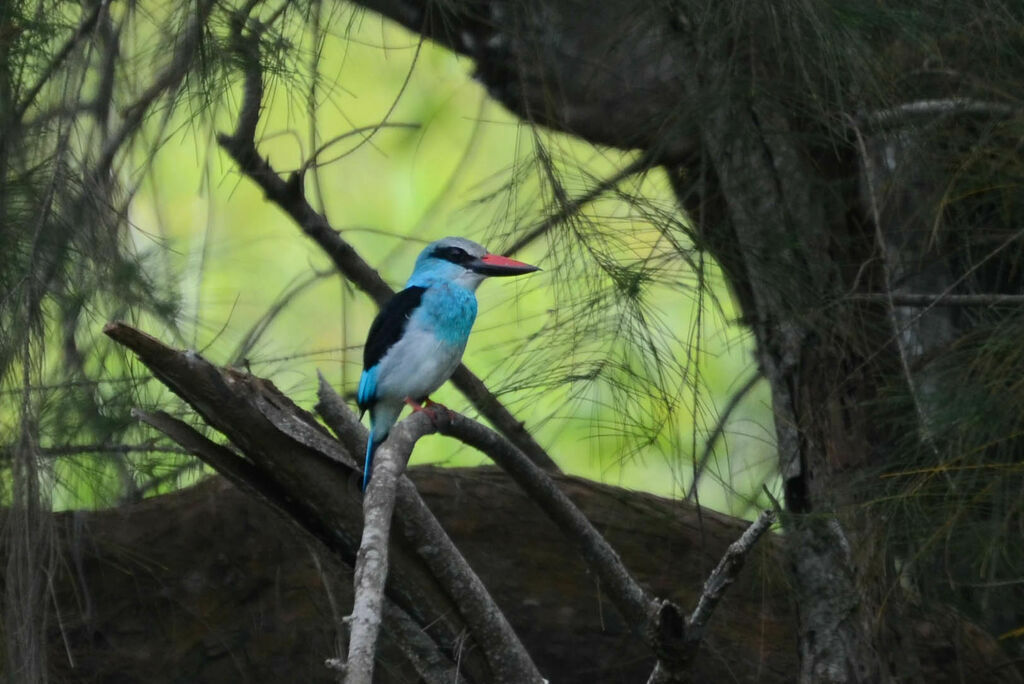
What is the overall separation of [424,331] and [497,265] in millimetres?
200

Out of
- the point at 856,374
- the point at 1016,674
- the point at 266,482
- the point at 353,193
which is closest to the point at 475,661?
the point at 266,482

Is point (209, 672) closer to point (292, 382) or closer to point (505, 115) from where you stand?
point (292, 382)

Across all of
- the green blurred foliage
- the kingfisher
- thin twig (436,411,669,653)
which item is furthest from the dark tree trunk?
thin twig (436,411,669,653)

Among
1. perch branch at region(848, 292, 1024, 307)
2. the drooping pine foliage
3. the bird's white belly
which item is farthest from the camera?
the bird's white belly

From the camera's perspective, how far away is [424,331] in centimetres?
266

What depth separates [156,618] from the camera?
278 centimetres

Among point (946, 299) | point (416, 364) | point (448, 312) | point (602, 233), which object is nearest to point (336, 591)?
point (416, 364)

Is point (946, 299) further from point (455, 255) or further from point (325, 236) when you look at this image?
point (325, 236)

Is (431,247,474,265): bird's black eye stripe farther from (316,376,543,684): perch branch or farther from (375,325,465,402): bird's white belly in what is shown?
(316,376,543,684): perch branch

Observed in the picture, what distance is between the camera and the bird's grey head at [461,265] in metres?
2.73

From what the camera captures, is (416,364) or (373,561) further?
(416,364)

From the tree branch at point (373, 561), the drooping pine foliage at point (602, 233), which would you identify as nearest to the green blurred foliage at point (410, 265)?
the drooping pine foliage at point (602, 233)

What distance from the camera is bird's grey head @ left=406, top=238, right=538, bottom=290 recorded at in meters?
2.73

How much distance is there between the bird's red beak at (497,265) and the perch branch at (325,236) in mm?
228
